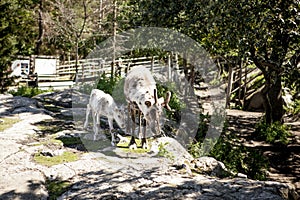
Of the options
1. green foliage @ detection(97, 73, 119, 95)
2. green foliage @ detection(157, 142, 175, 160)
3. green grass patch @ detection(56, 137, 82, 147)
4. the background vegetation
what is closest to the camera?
the background vegetation

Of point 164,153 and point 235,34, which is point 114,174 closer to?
point 164,153

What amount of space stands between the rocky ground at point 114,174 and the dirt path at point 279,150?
3638 millimetres

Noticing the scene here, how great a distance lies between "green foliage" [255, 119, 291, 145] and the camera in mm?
12305

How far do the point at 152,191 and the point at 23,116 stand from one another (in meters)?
6.56

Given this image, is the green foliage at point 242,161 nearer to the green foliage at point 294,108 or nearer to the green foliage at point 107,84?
the green foliage at point 107,84

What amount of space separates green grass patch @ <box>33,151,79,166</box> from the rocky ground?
0.08 m

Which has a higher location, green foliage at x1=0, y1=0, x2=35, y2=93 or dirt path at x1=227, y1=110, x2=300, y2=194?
green foliage at x1=0, y1=0, x2=35, y2=93

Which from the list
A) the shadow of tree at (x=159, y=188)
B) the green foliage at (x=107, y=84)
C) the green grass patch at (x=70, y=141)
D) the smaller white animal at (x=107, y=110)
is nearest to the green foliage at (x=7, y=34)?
the green foliage at (x=107, y=84)

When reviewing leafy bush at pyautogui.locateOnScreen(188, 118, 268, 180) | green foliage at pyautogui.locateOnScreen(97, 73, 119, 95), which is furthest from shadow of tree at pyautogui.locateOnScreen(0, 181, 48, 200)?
green foliage at pyautogui.locateOnScreen(97, 73, 119, 95)

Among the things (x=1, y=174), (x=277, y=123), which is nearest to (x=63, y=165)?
(x=1, y=174)

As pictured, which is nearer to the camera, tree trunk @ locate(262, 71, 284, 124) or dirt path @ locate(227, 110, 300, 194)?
dirt path @ locate(227, 110, 300, 194)

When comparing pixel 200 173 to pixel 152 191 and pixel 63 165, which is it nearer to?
pixel 152 191

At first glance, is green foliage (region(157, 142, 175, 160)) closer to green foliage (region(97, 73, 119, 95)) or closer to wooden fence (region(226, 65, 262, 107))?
green foliage (region(97, 73, 119, 95))

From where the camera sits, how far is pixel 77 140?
8.02 meters
